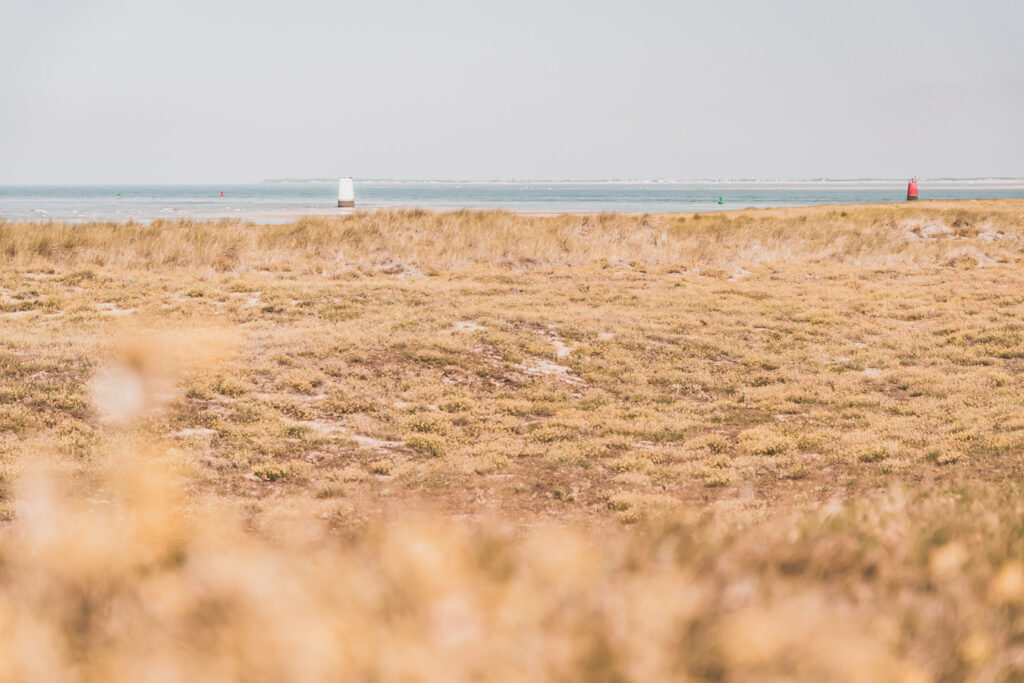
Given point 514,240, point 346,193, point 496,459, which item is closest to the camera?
point 496,459

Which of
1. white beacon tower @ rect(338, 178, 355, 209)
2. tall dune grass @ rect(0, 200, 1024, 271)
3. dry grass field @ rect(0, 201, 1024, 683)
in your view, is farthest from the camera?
white beacon tower @ rect(338, 178, 355, 209)

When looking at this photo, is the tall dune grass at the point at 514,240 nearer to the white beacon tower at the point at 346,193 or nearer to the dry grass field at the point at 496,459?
the dry grass field at the point at 496,459

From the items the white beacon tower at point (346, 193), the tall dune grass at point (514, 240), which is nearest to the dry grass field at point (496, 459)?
the tall dune grass at point (514, 240)

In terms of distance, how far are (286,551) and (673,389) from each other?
878 cm

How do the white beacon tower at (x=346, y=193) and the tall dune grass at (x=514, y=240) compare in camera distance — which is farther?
the white beacon tower at (x=346, y=193)

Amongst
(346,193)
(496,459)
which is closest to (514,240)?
(496,459)

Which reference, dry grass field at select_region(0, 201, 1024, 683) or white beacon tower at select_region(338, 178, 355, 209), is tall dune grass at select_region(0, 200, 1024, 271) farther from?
white beacon tower at select_region(338, 178, 355, 209)

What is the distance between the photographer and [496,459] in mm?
8219

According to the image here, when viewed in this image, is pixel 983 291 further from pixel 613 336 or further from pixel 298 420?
pixel 298 420

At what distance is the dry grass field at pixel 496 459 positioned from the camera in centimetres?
225

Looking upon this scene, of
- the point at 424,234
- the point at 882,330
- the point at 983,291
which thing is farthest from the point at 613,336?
the point at 424,234

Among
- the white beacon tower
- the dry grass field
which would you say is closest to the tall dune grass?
the dry grass field

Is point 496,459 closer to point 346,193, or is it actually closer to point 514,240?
point 514,240

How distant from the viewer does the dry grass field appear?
2.25m
